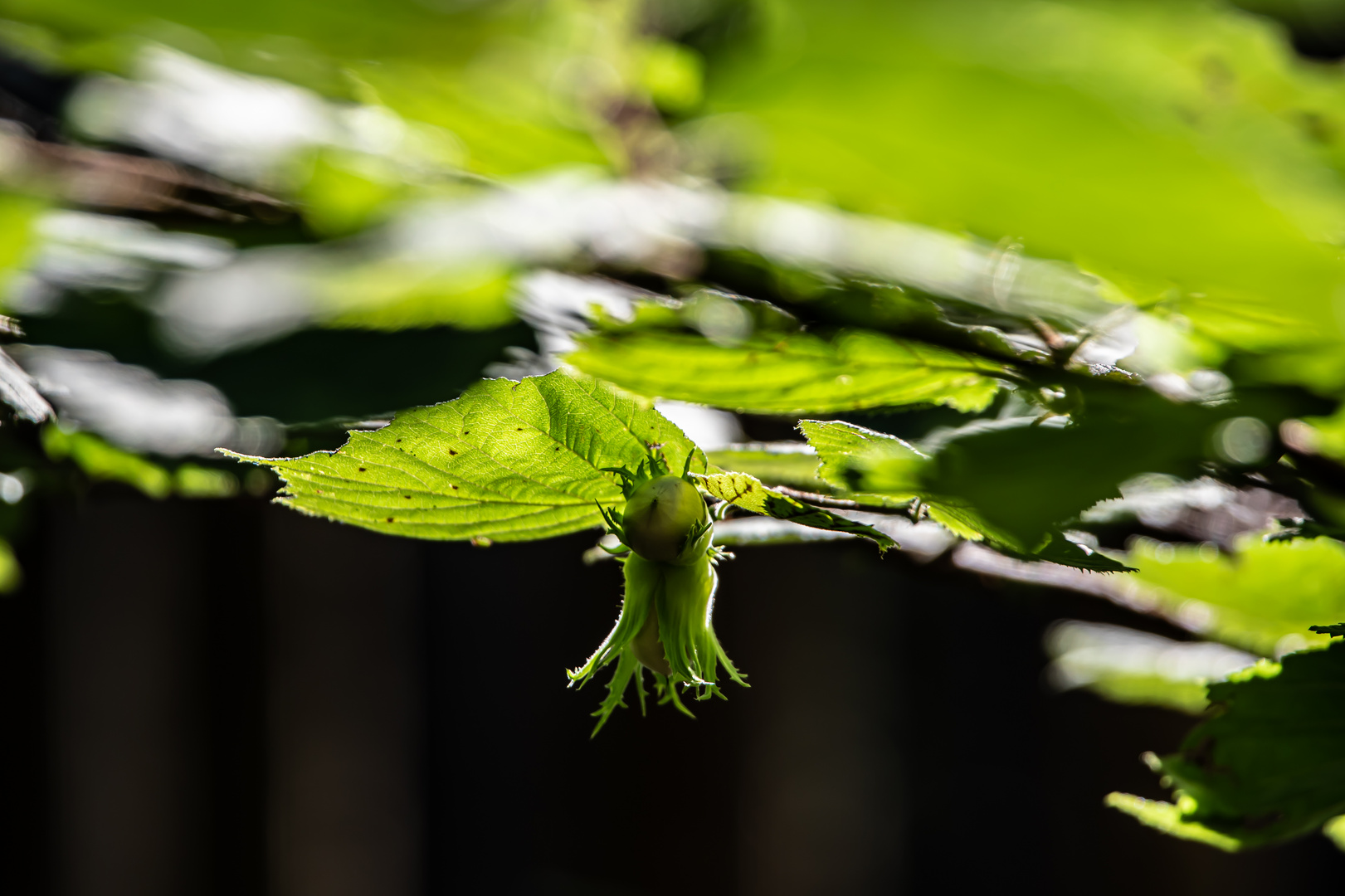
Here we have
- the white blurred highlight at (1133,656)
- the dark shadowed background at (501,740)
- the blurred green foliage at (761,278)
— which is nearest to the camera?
the blurred green foliage at (761,278)

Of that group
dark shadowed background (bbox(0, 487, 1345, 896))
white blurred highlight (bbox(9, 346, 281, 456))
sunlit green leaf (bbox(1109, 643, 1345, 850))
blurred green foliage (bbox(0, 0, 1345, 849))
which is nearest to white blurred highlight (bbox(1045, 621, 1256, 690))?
blurred green foliage (bbox(0, 0, 1345, 849))

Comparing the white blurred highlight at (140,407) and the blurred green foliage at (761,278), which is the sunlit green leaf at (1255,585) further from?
the white blurred highlight at (140,407)

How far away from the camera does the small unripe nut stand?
0.28 metres

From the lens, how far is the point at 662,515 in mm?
281

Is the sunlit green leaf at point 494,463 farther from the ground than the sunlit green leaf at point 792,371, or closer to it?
closer to it

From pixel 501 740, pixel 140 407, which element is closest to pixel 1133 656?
pixel 140 407

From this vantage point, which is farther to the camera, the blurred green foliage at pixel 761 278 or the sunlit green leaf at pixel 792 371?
the sunlit green leaf at pixel 792 371

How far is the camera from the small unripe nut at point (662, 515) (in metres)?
0.28

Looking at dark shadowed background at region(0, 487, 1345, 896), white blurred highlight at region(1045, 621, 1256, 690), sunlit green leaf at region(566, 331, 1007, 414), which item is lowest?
dark shadowed background at region(0, 487, 1345, 896)

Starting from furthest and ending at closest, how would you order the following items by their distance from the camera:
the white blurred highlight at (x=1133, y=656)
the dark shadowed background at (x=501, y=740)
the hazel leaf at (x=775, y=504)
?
the dark shadowed background at (x=501, y=740)
the white blurred highlight at (x=1133, y=656)
the hazel leaf at (x=775, y=504)

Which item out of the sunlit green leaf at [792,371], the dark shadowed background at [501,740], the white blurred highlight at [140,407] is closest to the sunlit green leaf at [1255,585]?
the sunlit green leaf at [792,371]

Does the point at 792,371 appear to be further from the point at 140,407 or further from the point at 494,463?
the point at 140,407

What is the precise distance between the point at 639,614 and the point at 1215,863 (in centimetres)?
248

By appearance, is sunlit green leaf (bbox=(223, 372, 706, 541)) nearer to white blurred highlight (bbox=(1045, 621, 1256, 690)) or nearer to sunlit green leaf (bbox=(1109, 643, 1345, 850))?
sunlit green leaf (bbox=(1109, 643, 1345, 850))
